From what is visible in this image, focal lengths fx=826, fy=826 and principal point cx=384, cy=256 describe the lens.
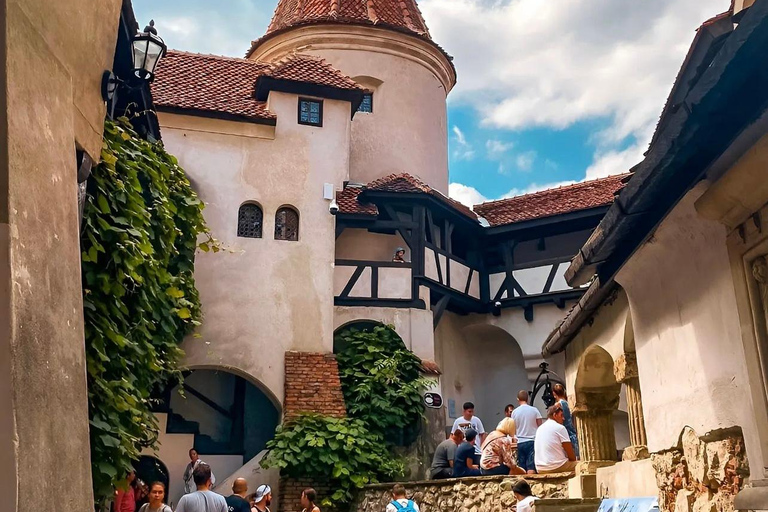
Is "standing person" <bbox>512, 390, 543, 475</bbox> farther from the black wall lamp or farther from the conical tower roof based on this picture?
the conical tower roof

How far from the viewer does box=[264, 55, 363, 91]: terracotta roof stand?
57.9 ft

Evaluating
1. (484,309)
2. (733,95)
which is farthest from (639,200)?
(484,309)

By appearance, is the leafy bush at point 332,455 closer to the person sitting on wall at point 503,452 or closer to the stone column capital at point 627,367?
the person sitting on wall at point 503,452

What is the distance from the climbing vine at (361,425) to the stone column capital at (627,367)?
825cm

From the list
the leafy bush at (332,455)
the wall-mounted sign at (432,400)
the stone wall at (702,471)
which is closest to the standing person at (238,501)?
the stone wall at (702,471)

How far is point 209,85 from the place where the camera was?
1823 cm

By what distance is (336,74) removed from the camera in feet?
60.3

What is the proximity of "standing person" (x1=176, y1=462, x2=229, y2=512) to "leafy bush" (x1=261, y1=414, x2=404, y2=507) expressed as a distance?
7.67 metres

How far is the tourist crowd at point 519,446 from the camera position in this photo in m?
9.19

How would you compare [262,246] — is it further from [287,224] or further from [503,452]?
[503,452]

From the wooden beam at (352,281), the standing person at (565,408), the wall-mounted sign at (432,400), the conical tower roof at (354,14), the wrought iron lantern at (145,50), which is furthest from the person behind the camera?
the conical tower roof at (354,14)

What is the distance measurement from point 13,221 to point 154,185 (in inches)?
213

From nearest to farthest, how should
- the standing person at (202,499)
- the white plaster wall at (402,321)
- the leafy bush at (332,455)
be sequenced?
the standing person at (202,499), the leafy bush at (332,455), the white plaster wall at (402,321)

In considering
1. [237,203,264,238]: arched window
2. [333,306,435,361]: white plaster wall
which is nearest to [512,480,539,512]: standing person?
[333,306,435,361]: white plaster wall
